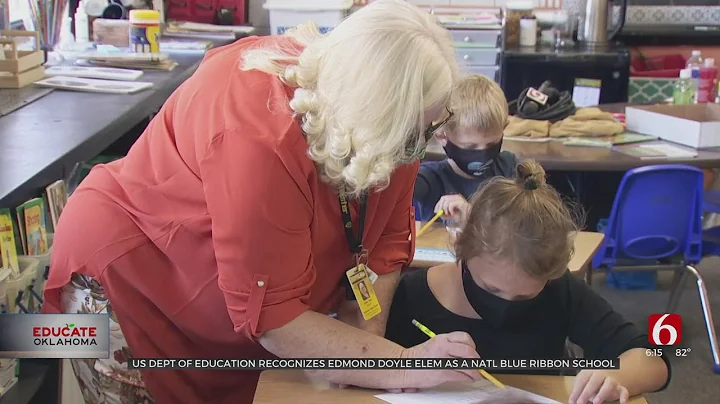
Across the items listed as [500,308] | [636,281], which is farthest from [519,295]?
[636,281]

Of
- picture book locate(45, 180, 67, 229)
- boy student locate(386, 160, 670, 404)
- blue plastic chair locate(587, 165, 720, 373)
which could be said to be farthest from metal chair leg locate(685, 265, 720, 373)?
picture book locate(45, 180, 67, 229)

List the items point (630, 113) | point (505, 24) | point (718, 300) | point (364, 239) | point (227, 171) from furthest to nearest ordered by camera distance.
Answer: point (505, 24), point (718, 300), point (630, 113), point (364, 239), point (227, 171)

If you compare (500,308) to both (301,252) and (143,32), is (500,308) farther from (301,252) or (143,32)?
(143,32)

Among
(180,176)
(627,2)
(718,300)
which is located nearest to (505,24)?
(627,2)

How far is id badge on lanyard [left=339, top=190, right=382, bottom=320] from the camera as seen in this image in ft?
4.66

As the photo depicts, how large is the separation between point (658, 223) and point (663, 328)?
1429 mm

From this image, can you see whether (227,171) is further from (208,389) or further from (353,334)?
(208,389)

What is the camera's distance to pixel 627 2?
4.56 metres

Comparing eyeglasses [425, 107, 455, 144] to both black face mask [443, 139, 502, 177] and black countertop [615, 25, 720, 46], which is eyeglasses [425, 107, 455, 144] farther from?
black countertop [615, 25, 720, 46]

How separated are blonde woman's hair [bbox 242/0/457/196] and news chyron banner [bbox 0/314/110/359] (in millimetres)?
459

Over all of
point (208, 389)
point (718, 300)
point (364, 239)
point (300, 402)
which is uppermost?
point (364, 239)

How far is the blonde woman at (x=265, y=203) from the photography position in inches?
46.8

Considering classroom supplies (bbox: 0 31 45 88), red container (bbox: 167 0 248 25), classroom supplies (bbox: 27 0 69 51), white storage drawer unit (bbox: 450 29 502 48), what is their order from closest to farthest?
classroom supplies (bbox: 0 31 45 88) → classroom supplies (bbox: 27 0 69 51) → white storage drawer unit (bbox: 450 29 502 48) → red container (bbox: 167 0 248 25)

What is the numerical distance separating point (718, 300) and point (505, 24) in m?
1.79
